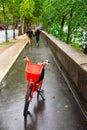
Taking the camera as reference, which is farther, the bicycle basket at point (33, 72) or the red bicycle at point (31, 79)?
the bicycle basket at point (33, 72)

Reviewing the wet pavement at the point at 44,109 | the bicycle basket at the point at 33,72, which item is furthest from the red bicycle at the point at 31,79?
the wet pavement at the point at 44,109

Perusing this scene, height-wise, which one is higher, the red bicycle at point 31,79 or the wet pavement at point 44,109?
the red bicycle at point 31,79

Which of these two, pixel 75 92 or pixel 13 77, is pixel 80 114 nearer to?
pixel 75 92

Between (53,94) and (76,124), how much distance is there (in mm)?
2641

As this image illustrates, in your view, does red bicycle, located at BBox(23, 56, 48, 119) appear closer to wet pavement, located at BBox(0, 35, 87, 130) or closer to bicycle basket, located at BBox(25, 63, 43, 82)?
bicycle basket, located at BBox(25, 63, 43, 82)

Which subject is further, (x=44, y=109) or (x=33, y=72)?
(x=44, y=109)

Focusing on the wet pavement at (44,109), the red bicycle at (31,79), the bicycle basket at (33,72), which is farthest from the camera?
the bicycle basket at (33,72)

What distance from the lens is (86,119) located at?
6.29 meters

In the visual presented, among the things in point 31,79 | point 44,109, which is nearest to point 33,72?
point 31,79

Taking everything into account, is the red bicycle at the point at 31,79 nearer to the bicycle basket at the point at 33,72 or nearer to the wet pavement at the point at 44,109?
the bicycle basket at the point at 33,72

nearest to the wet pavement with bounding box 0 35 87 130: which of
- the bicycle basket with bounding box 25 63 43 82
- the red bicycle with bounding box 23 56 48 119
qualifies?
the red bicycle with bounding box 23 56 48 119

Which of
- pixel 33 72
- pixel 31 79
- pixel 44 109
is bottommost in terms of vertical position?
pixel 44 109

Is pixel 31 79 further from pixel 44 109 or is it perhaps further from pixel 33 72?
pixel 44 109

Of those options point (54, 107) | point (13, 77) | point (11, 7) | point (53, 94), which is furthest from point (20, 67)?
point (11, 7)
